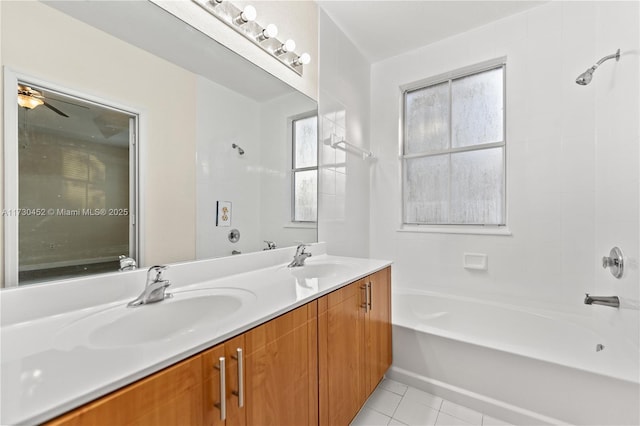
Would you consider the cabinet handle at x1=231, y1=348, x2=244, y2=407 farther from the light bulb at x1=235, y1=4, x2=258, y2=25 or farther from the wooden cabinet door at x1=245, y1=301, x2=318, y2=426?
the light bulb at x1=235, y1=4, x2=258, y2=25

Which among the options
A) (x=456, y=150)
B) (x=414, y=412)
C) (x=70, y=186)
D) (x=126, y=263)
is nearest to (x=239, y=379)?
(x=126, y=263)

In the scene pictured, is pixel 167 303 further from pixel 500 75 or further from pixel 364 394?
pixel 500 75

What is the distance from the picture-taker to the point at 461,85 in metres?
2.44

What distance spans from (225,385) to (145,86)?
3.39 ft

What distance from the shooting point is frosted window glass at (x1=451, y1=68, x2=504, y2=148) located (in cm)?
229

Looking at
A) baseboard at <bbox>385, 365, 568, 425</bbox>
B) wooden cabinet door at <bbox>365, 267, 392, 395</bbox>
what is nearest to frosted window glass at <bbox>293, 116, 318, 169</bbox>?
wooden cabinet door at <bbox>365, 267, 392, 395</bbox>

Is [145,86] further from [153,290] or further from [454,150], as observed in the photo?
[454,150]

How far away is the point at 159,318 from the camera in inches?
34.1

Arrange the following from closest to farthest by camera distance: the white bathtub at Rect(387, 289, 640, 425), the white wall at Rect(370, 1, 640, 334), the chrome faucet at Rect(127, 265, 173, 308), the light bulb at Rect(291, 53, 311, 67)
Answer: the chrome faucet at Rect(127, 265, 173, 308)
the white bathtub at Rect(387, 289, 640, 425)
the white wall at Rect(370, 1, 640, 334)
the light bulb at Rect(291, 53, 311, 67)

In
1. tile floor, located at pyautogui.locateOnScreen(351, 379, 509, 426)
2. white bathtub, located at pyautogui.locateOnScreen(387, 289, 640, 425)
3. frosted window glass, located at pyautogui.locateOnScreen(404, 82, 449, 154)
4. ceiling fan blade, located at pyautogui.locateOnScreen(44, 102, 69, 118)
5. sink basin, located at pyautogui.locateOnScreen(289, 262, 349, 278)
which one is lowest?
tile floor, located at pyautogui.locateOnScreen(351, 379, 509, 426)

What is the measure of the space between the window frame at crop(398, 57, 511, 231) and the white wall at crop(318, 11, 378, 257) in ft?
1.08

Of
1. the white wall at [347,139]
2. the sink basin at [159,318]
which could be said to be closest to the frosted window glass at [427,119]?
the white wall at [347,139]

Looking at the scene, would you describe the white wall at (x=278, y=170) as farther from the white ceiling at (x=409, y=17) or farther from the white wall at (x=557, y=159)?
the white wall at (x=557, y=159)

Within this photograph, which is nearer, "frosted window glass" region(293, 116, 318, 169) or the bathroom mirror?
the bathroom mirror
